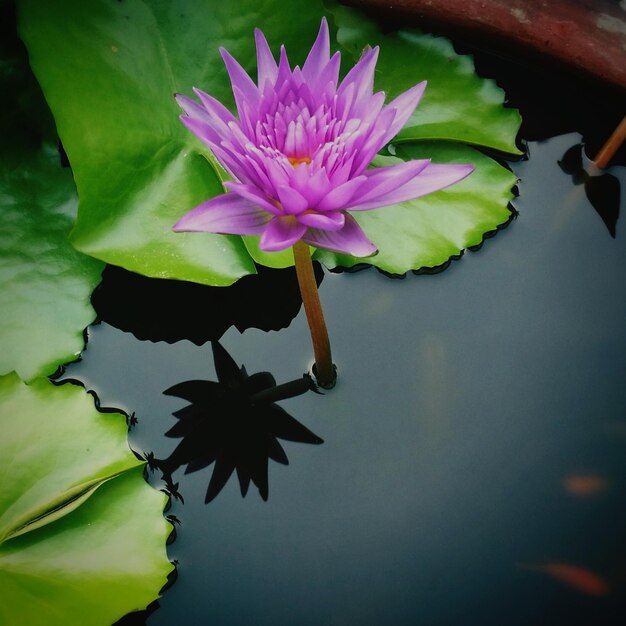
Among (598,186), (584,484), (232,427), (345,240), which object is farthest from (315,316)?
(598,186)

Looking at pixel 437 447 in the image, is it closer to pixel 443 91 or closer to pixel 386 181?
pixel 386 181

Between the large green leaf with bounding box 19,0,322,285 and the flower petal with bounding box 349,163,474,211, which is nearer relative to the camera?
the flower petal with bounding box 349,163,474,211

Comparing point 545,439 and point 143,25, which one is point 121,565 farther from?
point 143,25

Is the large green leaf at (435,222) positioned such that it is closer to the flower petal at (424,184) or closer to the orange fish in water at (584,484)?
the flower petal at (424,184)

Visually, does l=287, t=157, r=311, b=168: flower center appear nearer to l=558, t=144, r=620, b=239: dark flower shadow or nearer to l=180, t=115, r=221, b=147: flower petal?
l=180, t=115, r=221, b=147: flower petal

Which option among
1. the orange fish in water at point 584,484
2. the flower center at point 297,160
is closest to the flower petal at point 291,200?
the flower center at point 297,160

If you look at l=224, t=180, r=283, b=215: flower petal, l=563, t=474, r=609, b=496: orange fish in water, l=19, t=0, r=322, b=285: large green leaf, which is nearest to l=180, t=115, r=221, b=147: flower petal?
l=224, t=180, r=283, b=215: flower petal

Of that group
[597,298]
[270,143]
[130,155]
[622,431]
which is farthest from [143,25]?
[622,431]
